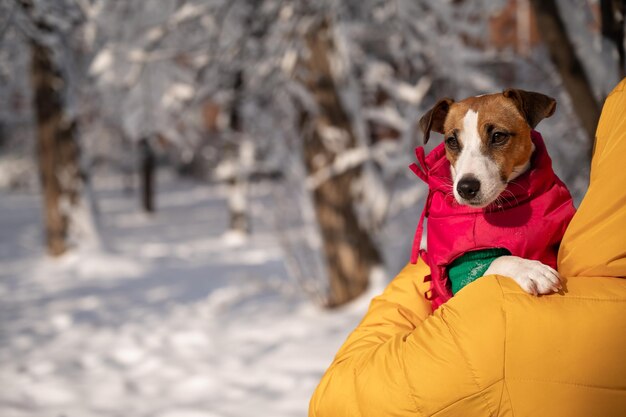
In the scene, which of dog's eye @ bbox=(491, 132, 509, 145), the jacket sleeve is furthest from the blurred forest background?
the jacket sleeve

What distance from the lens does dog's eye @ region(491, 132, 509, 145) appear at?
7.14ft

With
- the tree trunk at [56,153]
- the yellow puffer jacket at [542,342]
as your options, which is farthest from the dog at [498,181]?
the tree trunk at [56,153]

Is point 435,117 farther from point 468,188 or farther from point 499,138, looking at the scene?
point 468,188

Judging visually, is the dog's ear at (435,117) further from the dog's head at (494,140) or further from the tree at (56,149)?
the tree at (56,149)

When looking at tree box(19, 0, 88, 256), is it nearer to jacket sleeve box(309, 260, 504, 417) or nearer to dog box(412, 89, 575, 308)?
dog box(412, 89, 575, 308)

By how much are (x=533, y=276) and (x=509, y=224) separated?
1.11 ft

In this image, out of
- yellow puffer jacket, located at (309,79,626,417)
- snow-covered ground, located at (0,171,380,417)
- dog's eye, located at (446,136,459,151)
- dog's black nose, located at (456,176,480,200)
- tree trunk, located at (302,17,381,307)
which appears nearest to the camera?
yellow puffer jacket, located at (309,79,626,417)

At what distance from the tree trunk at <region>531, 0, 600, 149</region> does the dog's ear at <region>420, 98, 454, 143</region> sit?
A: 1.26 m

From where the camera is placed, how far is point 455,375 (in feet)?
5.32

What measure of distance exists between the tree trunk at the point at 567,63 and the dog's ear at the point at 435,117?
1260 mm

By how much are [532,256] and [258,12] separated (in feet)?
16.2

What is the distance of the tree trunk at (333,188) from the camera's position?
6.13 m

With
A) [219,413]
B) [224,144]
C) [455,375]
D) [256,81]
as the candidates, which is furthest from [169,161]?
[455,375]

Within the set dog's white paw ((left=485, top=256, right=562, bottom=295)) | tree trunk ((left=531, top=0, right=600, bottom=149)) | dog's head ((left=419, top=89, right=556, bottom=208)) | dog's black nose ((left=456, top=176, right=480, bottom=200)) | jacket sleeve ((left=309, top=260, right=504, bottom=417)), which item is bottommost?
jacket sleeve ((left=309, top=260, right=504, bottom=417))
